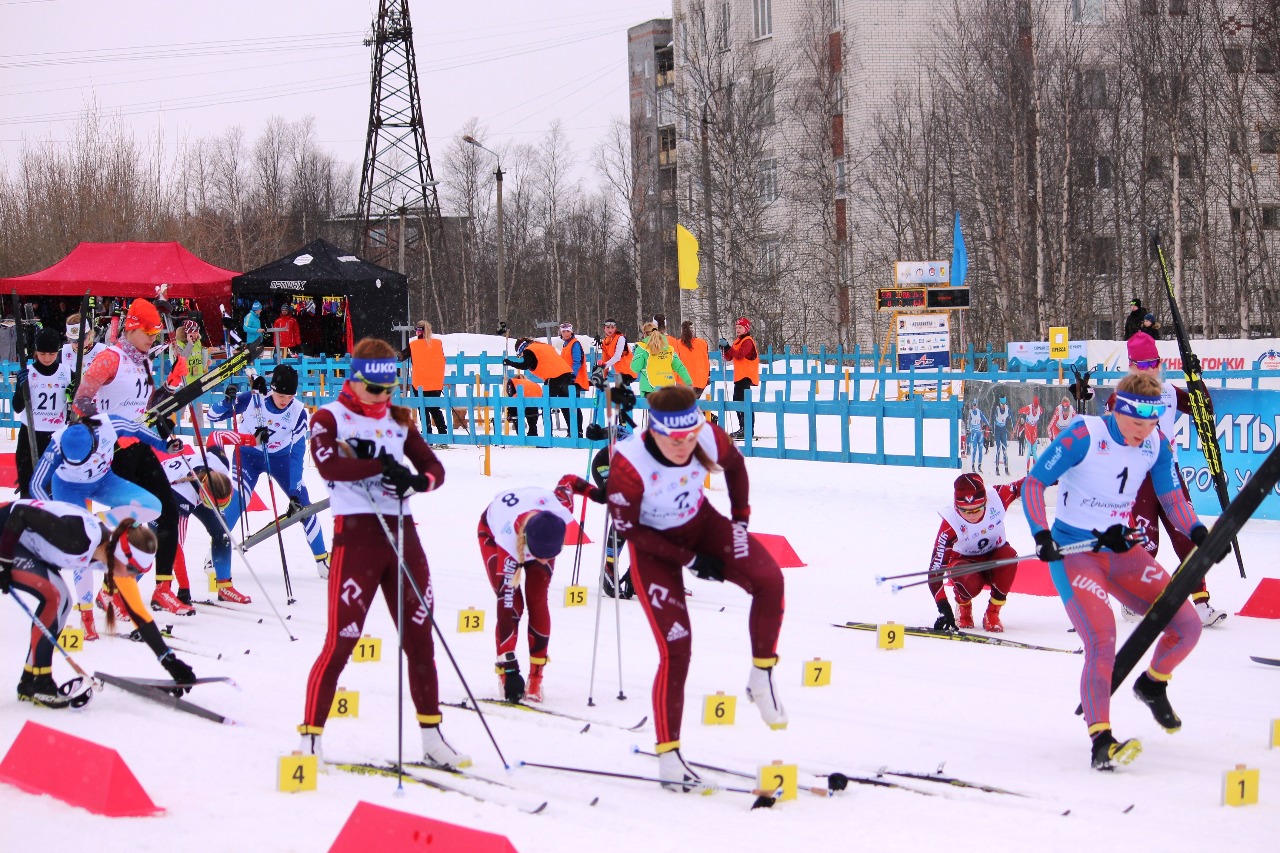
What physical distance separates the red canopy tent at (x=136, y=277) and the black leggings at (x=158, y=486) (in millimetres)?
20448

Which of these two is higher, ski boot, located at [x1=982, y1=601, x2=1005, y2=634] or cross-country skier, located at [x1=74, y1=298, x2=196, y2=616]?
cross-country skier, located at [x1=74, y1=298, x2=196, y2=616]

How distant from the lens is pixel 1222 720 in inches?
246

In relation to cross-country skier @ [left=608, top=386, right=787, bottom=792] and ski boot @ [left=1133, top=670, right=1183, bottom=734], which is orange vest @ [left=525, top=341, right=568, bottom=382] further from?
ski boot @ [left=1133, top=670, right=1183, bottom=734]

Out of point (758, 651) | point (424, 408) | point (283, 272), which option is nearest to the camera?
point (758, 651)

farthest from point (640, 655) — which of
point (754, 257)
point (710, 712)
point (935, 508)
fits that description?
point (754, 257)

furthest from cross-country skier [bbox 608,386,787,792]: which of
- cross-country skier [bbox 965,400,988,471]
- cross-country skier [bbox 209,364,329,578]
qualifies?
cross-country skier [bbox 965,400,988,471]

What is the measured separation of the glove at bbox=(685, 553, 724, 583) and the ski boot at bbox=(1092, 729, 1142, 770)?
182 centimetres

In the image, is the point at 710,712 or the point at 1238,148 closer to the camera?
the point at 710,712

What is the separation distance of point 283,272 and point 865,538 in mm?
19060

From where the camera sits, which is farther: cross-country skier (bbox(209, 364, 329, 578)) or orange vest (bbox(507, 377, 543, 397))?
orange vest (bbox(507, 377, 543, 397))

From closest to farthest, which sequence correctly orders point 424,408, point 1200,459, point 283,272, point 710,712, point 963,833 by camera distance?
point 963,833
point 710,712
point 1200,459
point 424,408
point 283,272

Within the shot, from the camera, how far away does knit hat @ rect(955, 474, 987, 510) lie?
8.45 metres

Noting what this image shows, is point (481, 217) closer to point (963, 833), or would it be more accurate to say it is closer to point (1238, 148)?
point (1238, 148)

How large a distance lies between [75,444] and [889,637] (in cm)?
512
